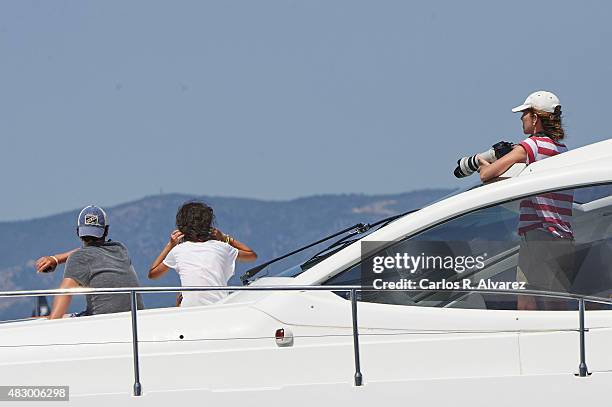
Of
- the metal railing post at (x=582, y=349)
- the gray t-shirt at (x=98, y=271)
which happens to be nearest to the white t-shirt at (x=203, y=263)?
the gray t-shirt at (x=98, y=271)

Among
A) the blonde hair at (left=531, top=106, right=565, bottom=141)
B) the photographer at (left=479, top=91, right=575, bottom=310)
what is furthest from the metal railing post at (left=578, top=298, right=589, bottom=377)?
the blonde hair at (left=531, top=106, right=565, bottom=141)

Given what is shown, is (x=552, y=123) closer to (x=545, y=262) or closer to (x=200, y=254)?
(x=545, y=262)

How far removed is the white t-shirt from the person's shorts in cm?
186

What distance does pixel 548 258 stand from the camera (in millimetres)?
7688

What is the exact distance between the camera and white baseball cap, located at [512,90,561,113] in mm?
7984

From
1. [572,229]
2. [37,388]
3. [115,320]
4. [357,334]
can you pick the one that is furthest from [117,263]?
[572,229]

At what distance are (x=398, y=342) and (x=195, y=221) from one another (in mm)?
1590

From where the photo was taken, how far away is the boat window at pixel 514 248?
7672 millimetres

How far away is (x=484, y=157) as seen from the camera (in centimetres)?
821

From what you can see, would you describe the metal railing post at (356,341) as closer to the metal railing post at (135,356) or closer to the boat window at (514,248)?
the boat window at (514,248)

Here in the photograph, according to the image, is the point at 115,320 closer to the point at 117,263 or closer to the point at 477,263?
the point at 117,263

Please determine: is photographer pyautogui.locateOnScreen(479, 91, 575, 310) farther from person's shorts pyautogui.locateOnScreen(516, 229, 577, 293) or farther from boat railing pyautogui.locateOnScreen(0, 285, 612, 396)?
boat railing pyautogui.locateOnScreen(0, 285, 612, 396)

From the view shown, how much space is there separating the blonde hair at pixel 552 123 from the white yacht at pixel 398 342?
30 cm

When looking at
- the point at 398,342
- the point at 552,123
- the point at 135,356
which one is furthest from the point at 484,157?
the point at 135,356
